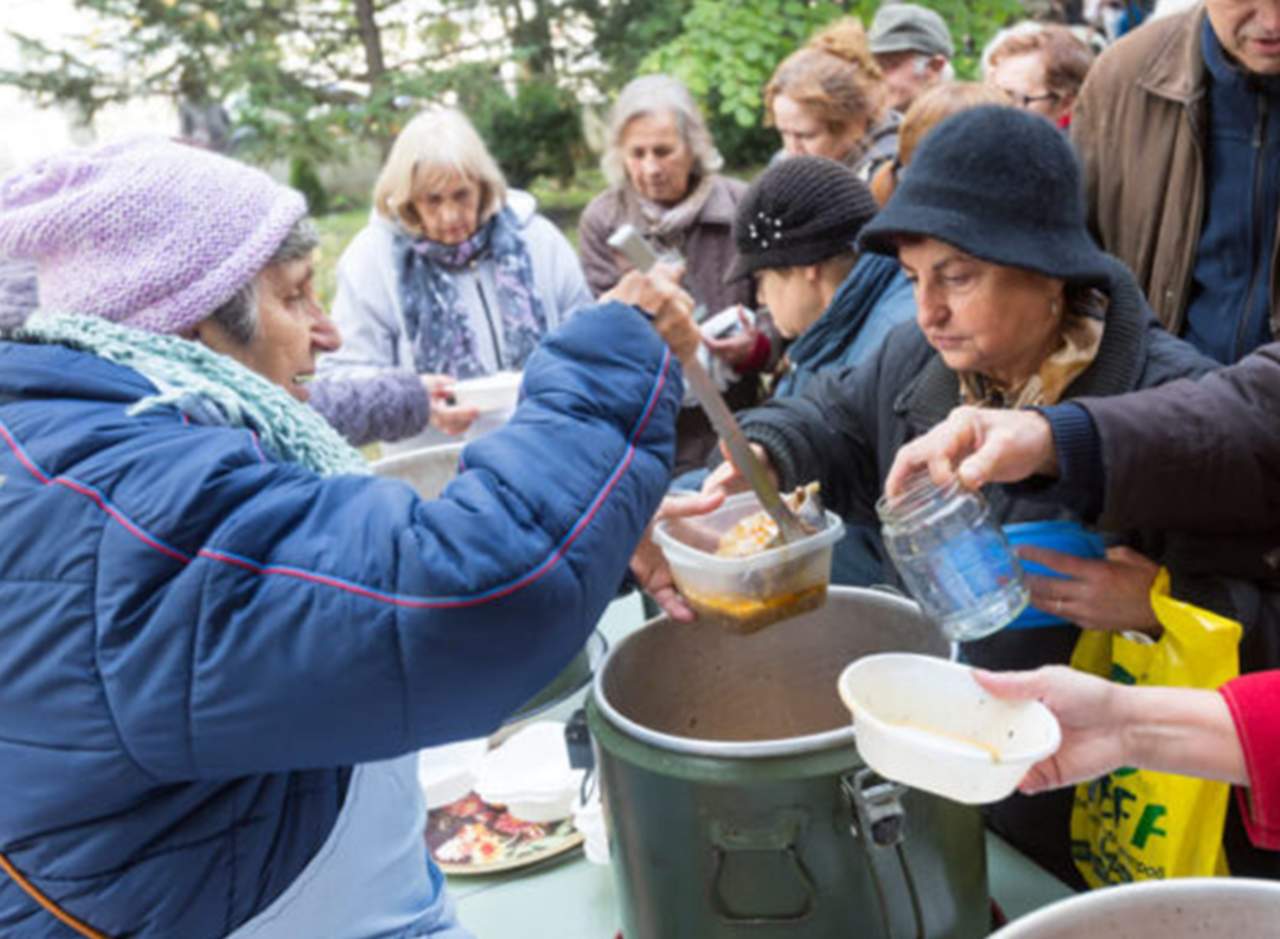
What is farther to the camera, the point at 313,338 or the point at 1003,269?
the point at 1003,269

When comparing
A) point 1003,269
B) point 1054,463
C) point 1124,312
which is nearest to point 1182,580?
point 1054,463

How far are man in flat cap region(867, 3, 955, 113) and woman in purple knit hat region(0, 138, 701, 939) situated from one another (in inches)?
142

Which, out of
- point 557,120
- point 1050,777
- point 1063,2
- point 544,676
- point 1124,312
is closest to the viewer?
point 544,676

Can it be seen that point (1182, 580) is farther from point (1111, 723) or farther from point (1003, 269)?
point (1003, 269)

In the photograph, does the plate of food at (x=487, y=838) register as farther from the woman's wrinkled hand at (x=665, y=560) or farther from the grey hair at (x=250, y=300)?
the grey hair at (x=250, y=300)

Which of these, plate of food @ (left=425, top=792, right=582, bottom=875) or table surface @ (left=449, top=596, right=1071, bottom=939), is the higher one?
plate of food @ (left=425, top=792, right=582, bottom=875)

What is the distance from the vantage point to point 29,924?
1.02 meters

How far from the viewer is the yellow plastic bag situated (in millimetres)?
1232

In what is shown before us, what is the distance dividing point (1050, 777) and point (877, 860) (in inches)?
7.8

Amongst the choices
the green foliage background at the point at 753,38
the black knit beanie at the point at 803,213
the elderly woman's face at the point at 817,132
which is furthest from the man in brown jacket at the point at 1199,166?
the green foliage background at the point at 753,38

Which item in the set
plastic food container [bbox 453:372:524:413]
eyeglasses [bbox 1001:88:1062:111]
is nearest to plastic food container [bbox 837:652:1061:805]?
plastic food container [bbox 453:372:524:413]

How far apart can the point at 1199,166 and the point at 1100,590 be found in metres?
1.24

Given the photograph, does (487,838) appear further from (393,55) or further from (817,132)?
(393,55)

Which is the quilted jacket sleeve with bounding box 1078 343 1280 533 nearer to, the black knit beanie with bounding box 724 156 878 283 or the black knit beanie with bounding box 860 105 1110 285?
the black knit beanie with bounding box 860 105 1110 285
